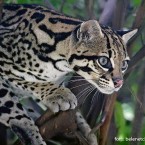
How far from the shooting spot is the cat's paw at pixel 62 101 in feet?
7.28

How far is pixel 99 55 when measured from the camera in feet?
7.04

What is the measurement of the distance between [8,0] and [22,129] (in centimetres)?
84

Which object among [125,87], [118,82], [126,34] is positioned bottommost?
[125,87]

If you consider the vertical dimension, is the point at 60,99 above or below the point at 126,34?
below

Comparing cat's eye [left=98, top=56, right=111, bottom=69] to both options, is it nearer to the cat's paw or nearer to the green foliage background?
the green foliage background

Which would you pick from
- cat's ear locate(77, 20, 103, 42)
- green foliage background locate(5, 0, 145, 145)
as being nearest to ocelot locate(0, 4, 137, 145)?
cat's ear locate(77, 20, 103, 42)

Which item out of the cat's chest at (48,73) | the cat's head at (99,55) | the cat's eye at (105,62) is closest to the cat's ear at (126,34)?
the cat's head at (99,55)

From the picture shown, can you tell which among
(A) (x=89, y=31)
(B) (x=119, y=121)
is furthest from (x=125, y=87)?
(A) (x=89, y=31)

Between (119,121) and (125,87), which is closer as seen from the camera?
(119,121)

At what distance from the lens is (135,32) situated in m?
2.12

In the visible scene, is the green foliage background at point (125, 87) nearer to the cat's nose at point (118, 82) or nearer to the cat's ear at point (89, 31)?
the cat's nose at point (118, 82)

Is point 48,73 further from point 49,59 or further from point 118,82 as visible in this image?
point 118,82

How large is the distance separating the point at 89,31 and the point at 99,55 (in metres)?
0.11

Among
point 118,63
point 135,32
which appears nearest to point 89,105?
point 118,63
